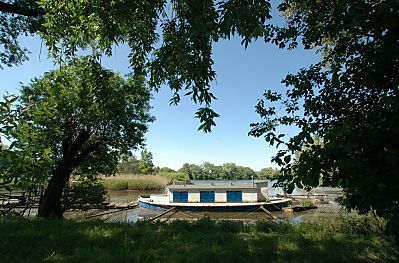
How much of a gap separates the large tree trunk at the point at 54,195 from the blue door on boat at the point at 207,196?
16312 millimetres

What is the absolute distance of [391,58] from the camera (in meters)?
2.58

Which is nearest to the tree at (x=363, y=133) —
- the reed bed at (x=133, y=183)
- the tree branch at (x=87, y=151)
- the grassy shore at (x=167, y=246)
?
the grassy shore at (x=167, y=246)

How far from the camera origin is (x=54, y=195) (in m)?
11.0

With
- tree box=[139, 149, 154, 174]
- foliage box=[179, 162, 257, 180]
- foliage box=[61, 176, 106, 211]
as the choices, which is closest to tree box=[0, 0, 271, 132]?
foliage box=[61, 176, 106, 211]

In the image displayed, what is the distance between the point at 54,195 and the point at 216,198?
56.0 ft

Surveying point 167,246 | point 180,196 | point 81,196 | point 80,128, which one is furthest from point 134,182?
point 167,246

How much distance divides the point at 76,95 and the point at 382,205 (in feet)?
38.9

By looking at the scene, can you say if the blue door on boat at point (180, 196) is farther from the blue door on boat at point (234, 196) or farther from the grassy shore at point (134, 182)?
the grassy shore at point (134, 182)

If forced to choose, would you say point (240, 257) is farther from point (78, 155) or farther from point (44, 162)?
point (78, 155)

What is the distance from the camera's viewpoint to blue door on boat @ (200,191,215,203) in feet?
83.6

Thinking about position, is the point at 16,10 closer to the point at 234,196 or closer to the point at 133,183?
the point at 234,196

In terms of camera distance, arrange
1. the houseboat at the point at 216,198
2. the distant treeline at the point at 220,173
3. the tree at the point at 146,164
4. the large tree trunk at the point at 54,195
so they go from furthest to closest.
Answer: the distant treeline at the point at 220,173 < the tree at the point at 146,164 < the houseboat at the point at 216,198 < the large tree trunk at the point at 54,195

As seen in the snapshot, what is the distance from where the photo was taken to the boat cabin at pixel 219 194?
25.3 metres

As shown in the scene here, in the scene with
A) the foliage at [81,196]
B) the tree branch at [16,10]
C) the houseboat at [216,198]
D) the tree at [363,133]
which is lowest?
the houseboat at [216,198]
